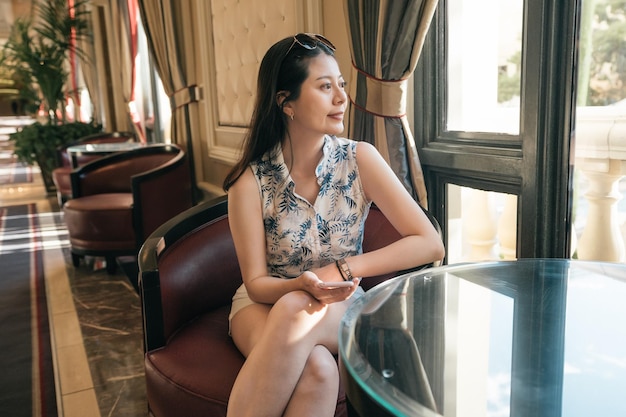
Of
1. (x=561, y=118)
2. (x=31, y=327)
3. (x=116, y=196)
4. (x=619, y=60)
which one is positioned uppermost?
(x=619, y=60)

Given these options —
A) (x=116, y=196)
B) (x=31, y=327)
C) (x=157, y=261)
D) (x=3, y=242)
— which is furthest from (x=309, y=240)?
(x=3, y=242)

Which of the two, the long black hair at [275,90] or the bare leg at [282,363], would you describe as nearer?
the bare leg at [282,363]

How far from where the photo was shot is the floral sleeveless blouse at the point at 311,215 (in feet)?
4.26

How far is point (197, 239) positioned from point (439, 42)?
94cm

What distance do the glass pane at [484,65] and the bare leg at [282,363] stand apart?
84 cm

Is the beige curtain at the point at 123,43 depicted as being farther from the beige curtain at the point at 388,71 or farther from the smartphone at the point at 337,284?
the smartphone at the point at 337,284

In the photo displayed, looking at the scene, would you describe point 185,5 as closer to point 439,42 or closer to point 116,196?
point 116,196

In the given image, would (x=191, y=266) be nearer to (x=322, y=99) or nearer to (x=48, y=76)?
(x=322, y=99)

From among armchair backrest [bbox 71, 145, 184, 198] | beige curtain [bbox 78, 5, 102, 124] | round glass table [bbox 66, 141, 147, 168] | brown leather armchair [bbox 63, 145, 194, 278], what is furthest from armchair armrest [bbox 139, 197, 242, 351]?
beige curtain [bbox 78, 5, 102, 124]

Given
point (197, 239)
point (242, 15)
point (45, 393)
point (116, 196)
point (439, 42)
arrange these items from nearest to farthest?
point (197, 239) < point (439, 42) < point (45, 393) < point (242, 15) < point (116, 196)

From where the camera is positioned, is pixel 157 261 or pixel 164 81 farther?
pixel 164 81

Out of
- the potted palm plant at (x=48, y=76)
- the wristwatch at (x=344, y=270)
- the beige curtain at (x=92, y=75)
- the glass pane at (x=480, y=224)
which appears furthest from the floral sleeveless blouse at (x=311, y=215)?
the beige curtain at (x=92, y=75)

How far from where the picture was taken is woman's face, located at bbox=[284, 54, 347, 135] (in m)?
1.26

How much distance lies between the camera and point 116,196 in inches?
133
